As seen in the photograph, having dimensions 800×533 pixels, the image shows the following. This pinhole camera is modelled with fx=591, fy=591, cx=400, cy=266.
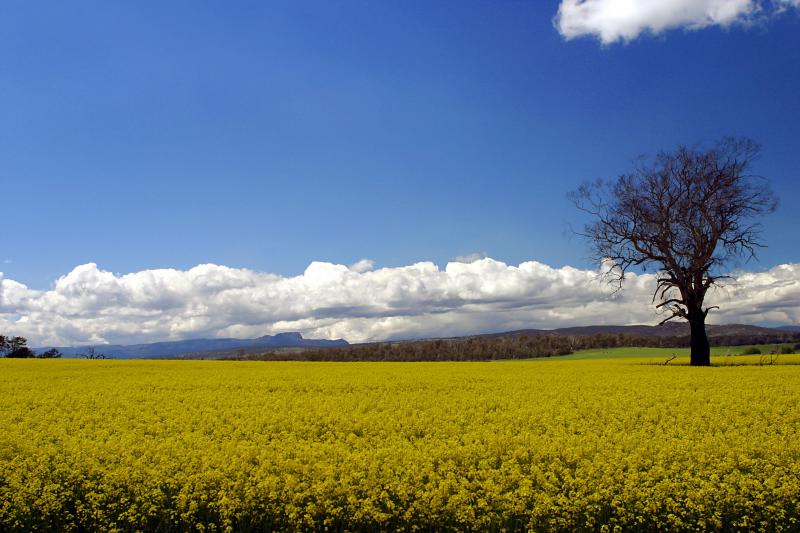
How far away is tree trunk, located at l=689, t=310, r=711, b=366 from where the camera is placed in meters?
31.3

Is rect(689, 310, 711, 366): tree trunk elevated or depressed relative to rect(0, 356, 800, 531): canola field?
elevated

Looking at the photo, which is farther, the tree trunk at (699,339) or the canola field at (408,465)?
the tree trunk at (699,339)

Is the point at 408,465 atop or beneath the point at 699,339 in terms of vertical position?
beneath

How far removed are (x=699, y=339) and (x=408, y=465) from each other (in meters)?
27.8

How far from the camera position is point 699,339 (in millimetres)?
31453

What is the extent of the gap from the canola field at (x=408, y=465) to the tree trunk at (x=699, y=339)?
668 inches

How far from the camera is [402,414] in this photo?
13109 mm

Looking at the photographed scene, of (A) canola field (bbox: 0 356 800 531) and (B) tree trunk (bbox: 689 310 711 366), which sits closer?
(A) canola field (bbox: 0 356 800 531)

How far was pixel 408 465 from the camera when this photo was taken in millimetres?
8570

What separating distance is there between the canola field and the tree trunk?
17.0 meters

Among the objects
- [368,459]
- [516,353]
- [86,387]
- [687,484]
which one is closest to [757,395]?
[687,484]

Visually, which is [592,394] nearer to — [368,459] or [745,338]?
[368,459]

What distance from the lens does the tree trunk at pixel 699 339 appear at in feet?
103

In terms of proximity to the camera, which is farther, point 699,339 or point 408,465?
point 699,339
